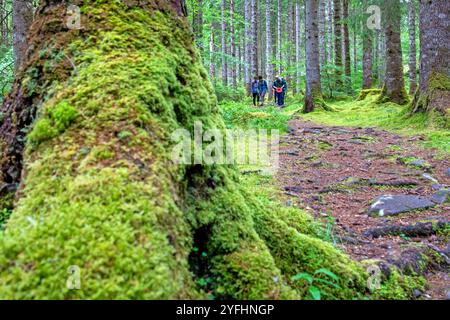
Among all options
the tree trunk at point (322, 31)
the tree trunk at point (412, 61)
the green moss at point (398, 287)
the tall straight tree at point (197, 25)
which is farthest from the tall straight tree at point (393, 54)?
the green moss at point (398, 287)

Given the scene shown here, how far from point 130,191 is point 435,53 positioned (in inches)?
423

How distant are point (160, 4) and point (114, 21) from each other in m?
0.42

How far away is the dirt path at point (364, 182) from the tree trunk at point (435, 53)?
1.44m

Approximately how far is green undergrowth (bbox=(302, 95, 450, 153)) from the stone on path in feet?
10.9

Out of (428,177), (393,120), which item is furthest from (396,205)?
(393,120)

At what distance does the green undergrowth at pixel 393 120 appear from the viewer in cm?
898

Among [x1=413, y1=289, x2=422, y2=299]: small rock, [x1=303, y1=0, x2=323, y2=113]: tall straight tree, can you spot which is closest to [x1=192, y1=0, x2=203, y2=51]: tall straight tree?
[x1=303, y1=0, x2=323, y2=113]: tall straight tree

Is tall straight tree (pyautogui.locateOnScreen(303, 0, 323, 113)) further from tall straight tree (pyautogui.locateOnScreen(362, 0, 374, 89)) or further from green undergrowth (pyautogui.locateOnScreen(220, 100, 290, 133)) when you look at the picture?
tall straight tree (pyautogui.locateOnScreen(362, 0, 374, 89))

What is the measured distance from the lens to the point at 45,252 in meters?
1.64

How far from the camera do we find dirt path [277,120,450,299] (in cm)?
401

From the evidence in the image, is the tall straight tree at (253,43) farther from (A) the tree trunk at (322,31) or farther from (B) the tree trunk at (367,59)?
(B) the tree trunk at (367,59)

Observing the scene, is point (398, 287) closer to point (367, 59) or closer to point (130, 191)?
point (130, 191)

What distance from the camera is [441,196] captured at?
5.33 meters

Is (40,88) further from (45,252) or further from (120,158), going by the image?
(45,252)
